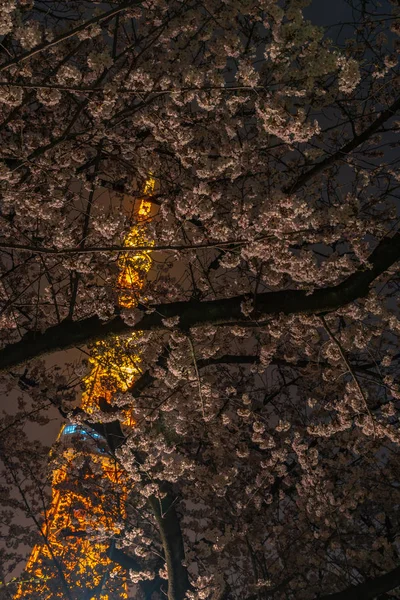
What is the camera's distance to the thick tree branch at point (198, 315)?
153 inches

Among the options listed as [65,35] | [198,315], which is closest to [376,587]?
[198,315]

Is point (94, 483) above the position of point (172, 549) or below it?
above

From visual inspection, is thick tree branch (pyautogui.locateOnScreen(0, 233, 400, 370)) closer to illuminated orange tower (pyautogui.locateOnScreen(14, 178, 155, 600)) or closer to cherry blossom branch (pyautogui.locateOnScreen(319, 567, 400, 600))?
illuminated orange tower (pyautogui.locateOnScreen(14, 178, 155, 600))

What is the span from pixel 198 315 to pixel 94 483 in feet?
25.4

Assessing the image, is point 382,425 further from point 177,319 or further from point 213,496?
point 213,496

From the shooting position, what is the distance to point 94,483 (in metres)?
10.7

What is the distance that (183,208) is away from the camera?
4730 millimetres

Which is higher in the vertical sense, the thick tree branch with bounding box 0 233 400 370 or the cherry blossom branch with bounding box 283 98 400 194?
the cherry blossom branch with bounding box 283 98 400 194

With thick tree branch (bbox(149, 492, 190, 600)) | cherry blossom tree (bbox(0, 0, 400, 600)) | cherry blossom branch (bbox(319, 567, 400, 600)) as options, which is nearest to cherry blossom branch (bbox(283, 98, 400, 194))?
cherry blossom tree (bbox(0, 0, 400, 600))

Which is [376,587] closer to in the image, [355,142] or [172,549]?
[172,549]

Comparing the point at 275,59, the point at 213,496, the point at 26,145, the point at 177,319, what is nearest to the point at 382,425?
the point at 177,319

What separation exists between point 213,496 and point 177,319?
711cm

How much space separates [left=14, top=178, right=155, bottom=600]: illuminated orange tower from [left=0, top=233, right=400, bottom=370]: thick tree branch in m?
0.66

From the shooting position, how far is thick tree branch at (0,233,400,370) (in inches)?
153
